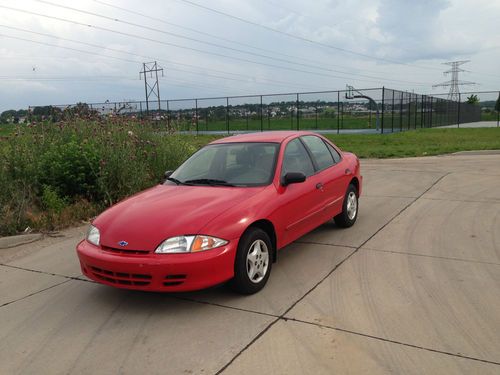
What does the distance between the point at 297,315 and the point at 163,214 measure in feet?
4.81

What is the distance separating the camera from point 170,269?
3.67 m

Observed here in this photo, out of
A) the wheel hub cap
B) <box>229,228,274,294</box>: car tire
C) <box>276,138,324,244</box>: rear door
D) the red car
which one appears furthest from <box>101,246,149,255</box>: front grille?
<box>276,138,324,244</box>: rear door

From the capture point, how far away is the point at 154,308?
400cm

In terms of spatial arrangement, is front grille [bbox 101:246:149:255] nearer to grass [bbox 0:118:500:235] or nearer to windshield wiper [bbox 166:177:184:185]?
windshield wiper [bbox 166:177:184:185]

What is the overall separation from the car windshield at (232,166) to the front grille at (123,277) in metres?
1.42

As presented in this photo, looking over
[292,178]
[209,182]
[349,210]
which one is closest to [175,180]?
[209,182]

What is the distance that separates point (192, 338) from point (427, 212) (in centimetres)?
487

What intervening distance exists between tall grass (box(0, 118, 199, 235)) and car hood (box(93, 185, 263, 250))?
294cm

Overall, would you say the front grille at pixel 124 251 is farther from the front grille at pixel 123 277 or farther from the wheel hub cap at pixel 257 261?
the wheel hub cap at pixel 257 261

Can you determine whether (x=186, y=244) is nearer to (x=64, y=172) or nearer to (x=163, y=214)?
(x=163, y=214)

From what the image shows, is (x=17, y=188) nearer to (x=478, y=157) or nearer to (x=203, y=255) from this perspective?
(x=203, y=255)

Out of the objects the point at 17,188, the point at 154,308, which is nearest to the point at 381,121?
the point at 17,188

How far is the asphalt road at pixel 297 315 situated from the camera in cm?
310

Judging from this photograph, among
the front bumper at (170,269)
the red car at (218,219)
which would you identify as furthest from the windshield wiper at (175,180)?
the front bumper at (170,269)
